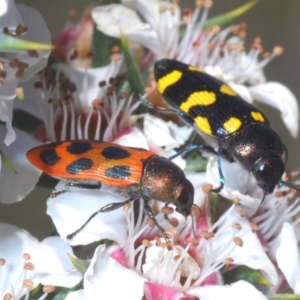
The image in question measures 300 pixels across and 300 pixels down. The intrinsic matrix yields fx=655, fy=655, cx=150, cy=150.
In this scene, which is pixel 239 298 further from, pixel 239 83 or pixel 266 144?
pixel 239 83

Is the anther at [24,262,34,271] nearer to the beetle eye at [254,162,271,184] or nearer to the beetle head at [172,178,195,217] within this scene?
the beetle head at [172,178,195,217]

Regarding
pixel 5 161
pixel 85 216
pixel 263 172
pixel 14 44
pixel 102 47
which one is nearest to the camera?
pixel 14 44

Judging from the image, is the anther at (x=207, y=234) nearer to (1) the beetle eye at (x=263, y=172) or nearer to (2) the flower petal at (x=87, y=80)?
(1) the beetle eye at (x=263, y=172)

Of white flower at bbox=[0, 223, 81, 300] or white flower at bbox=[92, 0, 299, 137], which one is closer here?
Result: white flower at bbox=[0, 223, 81, 300]

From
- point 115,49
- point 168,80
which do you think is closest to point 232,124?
point 168,80

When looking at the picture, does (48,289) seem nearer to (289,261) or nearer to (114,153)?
(114,153)

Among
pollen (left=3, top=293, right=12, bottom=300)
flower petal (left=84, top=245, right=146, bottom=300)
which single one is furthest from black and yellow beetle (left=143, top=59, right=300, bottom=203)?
pollen (left=3, top=293, right=12, bottom=300)
